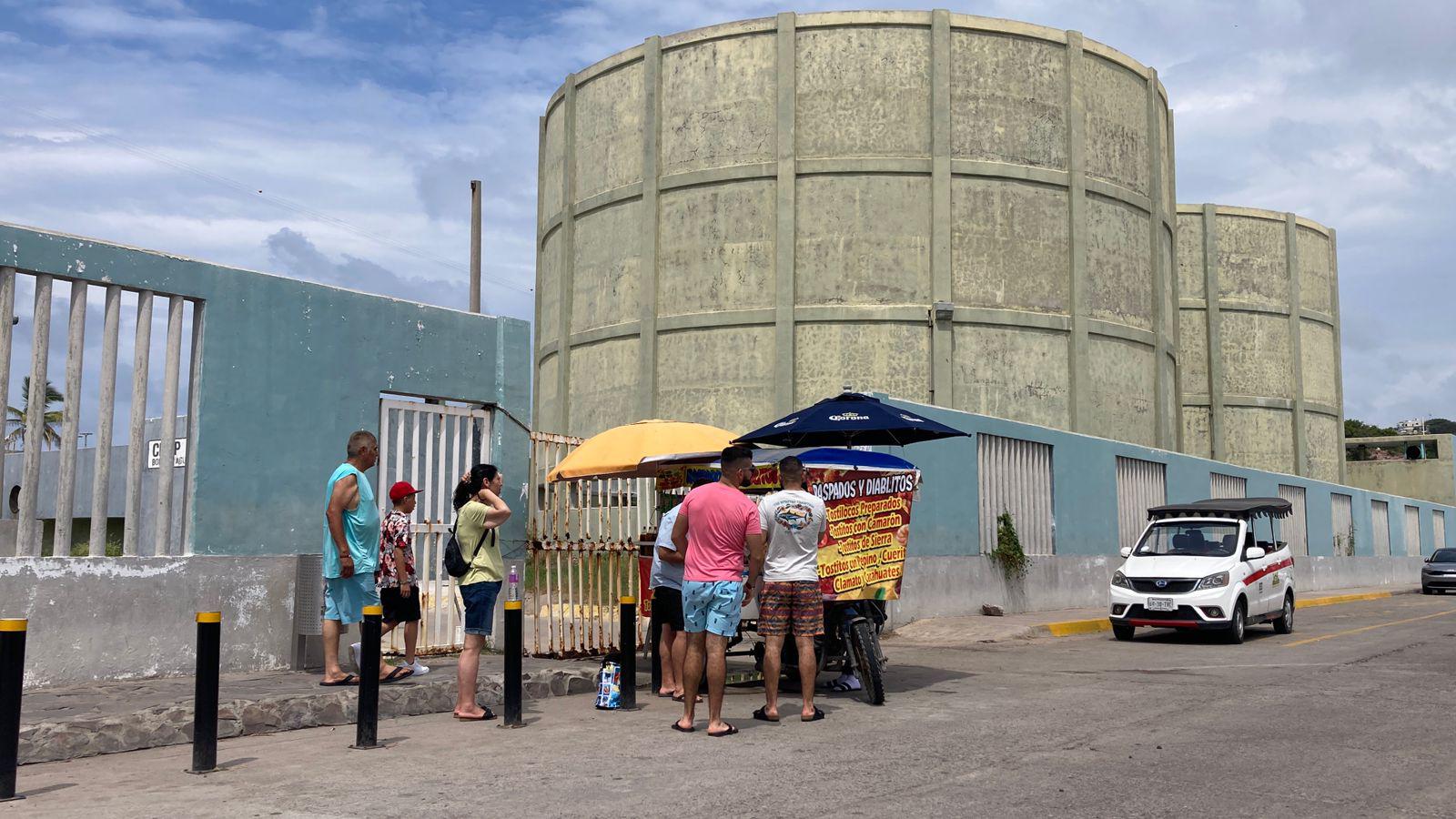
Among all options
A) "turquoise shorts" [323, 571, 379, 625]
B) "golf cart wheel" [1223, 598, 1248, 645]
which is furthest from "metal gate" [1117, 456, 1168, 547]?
"turquoise shorts" [323, 571, 379, 625]

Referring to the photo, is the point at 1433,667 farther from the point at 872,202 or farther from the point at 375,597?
the point at 872,202

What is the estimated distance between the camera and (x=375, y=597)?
9.37 metres

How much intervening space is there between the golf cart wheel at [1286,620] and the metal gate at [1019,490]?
4.34 metres

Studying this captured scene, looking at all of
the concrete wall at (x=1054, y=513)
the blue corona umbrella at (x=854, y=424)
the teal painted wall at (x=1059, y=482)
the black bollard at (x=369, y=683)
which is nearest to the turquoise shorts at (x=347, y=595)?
the black bollard at (x=369, y=683)

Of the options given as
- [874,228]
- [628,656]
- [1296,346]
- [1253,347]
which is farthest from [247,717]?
[1296,346]

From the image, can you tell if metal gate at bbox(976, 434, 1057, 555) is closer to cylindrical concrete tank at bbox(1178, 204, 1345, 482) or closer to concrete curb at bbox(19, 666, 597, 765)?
concrete curb at bbox(19, 666, 597, 765)

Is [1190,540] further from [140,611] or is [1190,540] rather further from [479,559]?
[140,611]

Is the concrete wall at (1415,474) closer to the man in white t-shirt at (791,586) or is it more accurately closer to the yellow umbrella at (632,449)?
the yellow umbrella at (632,449)

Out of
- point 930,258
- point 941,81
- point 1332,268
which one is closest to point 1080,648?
point 930,258

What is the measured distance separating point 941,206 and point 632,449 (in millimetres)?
22328

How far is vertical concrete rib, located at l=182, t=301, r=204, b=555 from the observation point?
1016 cm

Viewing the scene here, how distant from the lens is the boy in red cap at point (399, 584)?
995 cm

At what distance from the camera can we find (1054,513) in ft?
71.5

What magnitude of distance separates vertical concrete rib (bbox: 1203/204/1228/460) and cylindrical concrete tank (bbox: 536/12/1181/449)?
10.8 meters
